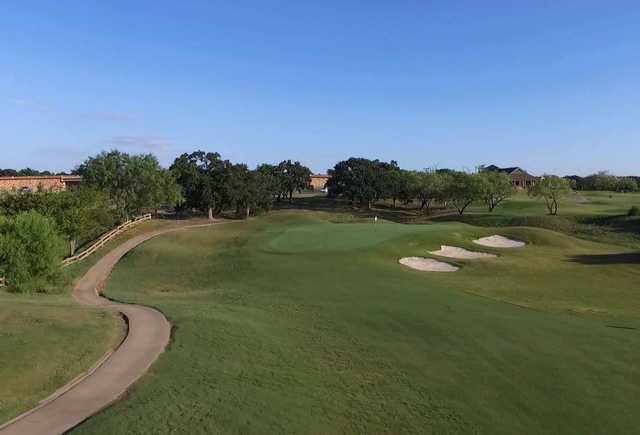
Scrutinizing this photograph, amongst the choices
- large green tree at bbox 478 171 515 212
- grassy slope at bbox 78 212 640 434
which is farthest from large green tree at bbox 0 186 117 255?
large green tree at bbox 478 171 515 212

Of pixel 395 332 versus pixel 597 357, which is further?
pixel 395 332

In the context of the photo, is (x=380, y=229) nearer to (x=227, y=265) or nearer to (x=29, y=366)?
(x=227, y=265)

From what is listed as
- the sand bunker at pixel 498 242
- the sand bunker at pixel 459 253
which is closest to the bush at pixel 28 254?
the sand bunker at pixel 459 253

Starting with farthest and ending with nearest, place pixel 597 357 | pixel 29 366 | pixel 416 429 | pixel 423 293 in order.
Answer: pixel 423 293 < pixel 597 357 < pixel 29 366 < pixel 416 429

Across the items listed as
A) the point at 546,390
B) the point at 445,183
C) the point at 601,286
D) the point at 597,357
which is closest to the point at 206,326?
the point at 546,390

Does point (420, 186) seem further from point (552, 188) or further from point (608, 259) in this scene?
point (608, 259)
